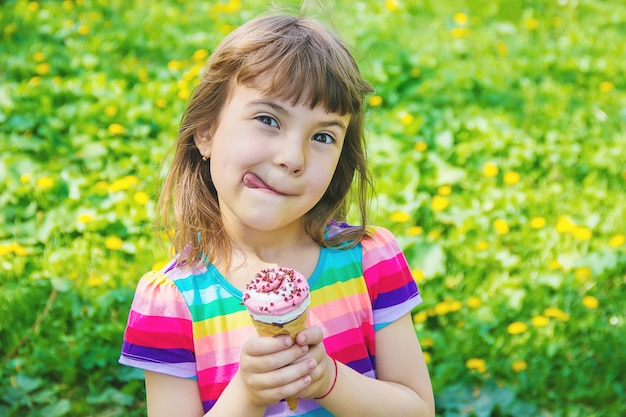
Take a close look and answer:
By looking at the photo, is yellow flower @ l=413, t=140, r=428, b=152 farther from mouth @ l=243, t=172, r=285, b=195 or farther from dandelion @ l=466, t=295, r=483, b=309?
mouth @ l=243, t=172, r=285, b=195

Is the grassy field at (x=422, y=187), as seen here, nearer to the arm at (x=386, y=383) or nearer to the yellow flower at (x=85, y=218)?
the yellow flower at (x=85, y=218)

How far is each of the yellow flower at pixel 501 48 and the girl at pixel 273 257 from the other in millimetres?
2933

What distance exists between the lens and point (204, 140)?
1.62 meters

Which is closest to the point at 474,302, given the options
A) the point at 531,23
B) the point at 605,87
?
the point at 605,87

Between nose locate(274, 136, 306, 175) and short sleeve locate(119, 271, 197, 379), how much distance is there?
339mm

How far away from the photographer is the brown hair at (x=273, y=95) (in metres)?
1.48

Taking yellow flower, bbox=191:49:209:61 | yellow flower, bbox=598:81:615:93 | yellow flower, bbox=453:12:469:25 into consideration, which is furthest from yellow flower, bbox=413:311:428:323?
yellow flower, bbox=453:12:469:25

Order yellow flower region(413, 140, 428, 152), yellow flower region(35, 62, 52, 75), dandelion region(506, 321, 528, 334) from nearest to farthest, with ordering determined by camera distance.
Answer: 1. dandelion region(506, 321, 528, 334)
2. yellow flower region(413, 140, 428, 152)
3. yellow flower region(35, 62, 52, 75)

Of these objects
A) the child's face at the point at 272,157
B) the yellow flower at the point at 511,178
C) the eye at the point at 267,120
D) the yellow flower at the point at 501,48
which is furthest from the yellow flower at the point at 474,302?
the yellow flower at the point at 501,48

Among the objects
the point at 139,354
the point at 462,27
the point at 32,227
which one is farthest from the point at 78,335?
the point at 462,27

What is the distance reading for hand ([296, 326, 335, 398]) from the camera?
1.36m

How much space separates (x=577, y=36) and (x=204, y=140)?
11.8 ft

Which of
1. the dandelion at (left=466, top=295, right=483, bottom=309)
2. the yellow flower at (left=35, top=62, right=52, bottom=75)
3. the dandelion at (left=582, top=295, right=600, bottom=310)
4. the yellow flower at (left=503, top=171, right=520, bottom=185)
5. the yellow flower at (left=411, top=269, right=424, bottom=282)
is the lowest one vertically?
the dandelion at (left=466, top=295, right=483, bottom=309)

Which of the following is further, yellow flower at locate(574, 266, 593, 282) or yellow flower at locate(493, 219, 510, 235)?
yellow flower at locate(493, 219, 510, 235)
